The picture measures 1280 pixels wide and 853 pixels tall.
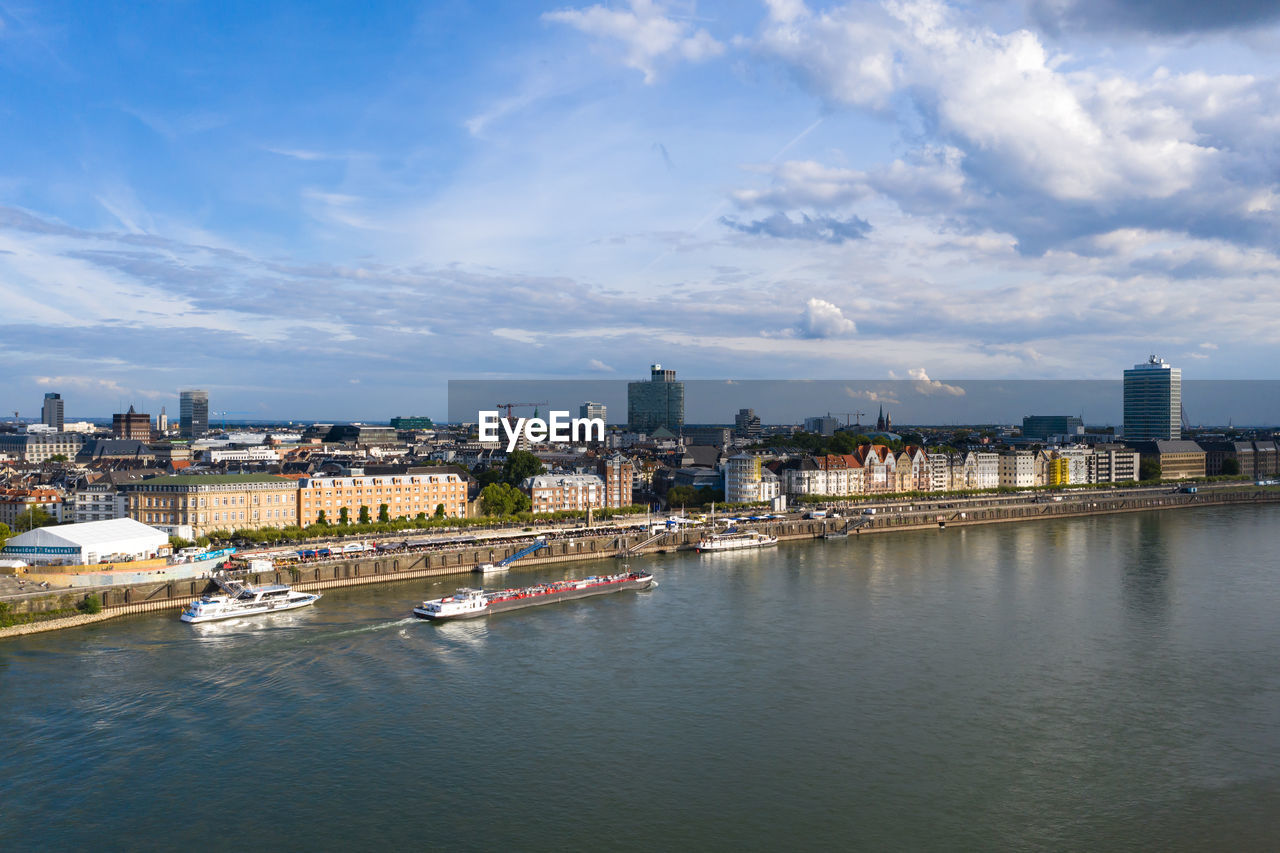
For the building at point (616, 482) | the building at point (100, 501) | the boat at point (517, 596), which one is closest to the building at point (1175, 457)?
the building at point (616, 482)

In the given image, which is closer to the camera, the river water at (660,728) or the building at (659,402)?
the river water at (660,728)

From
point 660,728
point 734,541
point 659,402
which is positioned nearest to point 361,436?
point 659,402

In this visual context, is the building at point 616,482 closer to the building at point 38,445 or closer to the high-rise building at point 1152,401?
the building at point 38,445

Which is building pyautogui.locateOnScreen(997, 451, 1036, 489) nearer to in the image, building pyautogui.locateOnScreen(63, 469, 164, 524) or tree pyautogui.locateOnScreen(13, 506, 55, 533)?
building pyautogui.locateOnScreen(63, 469, 164, 524)

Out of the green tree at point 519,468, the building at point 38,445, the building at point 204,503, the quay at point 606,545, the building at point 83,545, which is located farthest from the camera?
the building at point 38,445

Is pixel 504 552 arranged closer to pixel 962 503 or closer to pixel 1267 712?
pixel 1267 712

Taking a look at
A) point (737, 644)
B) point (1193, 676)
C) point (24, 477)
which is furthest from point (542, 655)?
point (24, 477)
